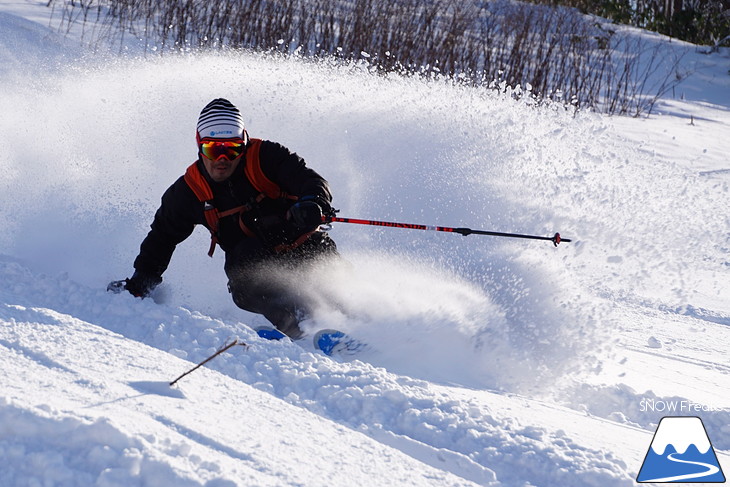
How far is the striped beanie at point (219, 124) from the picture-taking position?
3.95 meters

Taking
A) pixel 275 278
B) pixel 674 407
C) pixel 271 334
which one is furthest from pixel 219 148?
pixel 674 407

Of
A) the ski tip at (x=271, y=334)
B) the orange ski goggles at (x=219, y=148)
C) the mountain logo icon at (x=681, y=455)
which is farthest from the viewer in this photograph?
the orange ski goggles at (x=219, y=148)

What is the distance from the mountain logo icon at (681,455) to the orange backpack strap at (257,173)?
216 cm

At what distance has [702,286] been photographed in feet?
20.0

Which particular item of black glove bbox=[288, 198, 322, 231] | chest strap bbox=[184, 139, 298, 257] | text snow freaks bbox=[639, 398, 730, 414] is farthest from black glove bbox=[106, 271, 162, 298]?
text snow freaks bbox=[639, 398, 730, 414]

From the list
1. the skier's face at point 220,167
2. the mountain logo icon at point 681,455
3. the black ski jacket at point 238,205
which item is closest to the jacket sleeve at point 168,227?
the black ski jacket at point 238,205

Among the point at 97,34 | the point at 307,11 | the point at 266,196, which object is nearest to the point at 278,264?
the point at 266,196

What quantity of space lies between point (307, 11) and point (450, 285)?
8.81 m

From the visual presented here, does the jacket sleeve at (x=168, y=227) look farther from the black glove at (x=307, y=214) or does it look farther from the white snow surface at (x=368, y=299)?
the black glove at (x=307, y=214)

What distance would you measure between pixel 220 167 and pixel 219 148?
3.8 inches

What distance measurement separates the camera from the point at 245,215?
4105mm

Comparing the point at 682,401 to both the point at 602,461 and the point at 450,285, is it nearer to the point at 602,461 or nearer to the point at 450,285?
the point at 602,461

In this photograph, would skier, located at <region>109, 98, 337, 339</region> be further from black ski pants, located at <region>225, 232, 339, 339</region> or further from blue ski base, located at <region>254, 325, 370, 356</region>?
blue ski base, located at <region>254, 325, 370, 356</region>

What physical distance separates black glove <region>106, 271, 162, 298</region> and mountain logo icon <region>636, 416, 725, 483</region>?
8.22 ft
